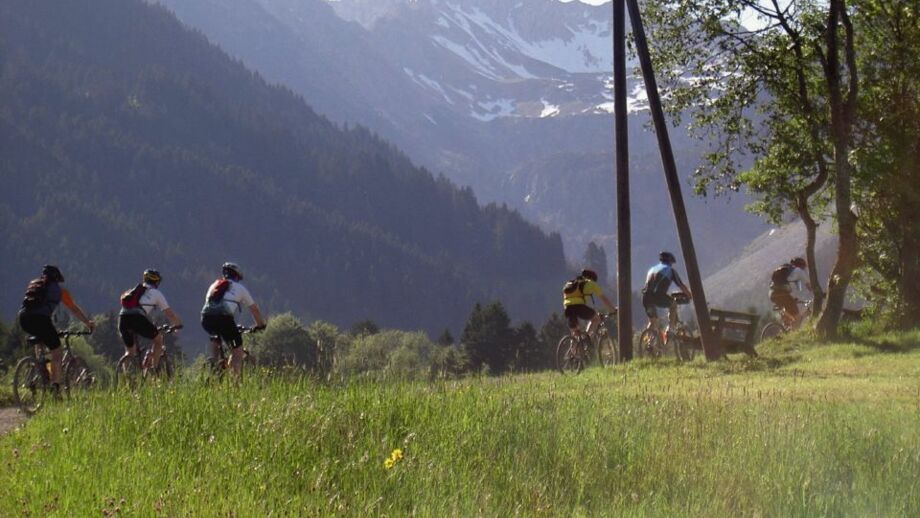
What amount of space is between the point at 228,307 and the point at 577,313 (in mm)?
7643

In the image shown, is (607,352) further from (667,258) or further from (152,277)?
(152,277)

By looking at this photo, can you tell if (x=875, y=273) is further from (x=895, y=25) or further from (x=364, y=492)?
(x=364, y=492)

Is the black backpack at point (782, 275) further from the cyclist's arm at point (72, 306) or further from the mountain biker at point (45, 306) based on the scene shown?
the mountain biker at point (45, 306)

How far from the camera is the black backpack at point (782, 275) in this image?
27562mm

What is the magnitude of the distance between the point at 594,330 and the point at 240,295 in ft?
26.9

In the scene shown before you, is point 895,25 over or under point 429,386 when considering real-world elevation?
over

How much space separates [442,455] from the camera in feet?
27.7

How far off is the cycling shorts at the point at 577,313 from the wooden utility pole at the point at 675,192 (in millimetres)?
2310

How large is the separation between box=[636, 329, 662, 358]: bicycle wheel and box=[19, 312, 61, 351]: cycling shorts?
40.6ft

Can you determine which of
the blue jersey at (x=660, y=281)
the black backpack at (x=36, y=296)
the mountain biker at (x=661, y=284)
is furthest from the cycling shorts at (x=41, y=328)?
the blue jersey at (x=660, y=281)

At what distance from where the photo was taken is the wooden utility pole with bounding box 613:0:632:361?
874 inches

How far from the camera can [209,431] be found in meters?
8.88

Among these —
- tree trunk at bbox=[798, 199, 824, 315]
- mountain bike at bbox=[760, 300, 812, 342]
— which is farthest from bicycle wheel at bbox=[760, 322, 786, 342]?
tree trunk at bbox=[798, 199, 824, 315]

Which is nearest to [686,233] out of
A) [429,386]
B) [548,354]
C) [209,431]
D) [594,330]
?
[594,330]
